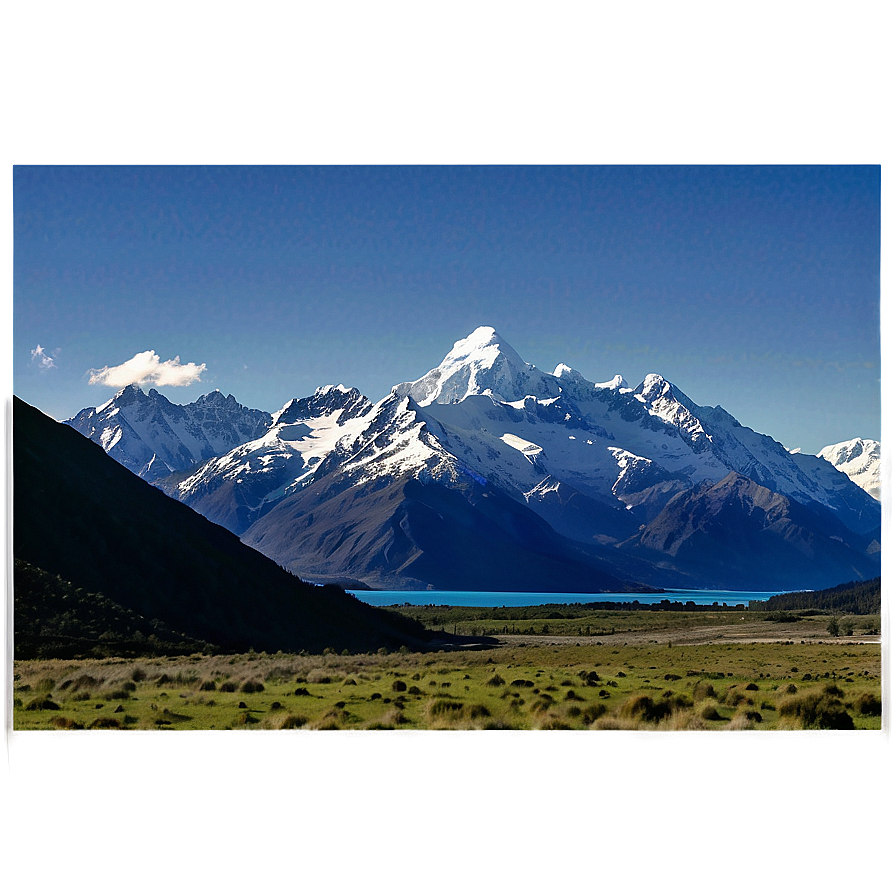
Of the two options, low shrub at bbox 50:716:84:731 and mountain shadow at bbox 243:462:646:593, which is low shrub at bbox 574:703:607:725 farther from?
mountain shadow at bbox 243:462:646:593

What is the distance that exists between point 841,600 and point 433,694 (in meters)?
47.0

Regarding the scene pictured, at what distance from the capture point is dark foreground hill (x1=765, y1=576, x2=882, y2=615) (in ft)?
168

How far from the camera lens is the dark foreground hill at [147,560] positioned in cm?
2236

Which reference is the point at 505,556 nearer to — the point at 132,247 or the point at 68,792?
the point at 132,247

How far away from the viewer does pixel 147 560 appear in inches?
957

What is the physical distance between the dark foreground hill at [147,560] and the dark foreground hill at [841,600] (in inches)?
1231

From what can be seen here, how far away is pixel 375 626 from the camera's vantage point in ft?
104

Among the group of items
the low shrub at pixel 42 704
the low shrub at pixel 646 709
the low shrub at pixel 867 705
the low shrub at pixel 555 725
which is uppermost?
the low shrub at pixel 42 704

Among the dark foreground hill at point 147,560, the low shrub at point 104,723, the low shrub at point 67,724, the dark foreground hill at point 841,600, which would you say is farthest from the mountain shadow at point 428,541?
the low shrub at point 67,724

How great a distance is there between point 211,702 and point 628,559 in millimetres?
172908

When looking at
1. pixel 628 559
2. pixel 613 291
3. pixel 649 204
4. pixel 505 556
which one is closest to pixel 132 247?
pixel 649 204

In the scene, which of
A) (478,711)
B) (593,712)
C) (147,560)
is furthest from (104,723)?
(147,560)

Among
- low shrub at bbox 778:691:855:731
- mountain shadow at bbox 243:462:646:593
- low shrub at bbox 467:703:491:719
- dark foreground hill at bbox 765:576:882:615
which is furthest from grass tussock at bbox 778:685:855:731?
mountain shadow at bbox 243:462:646:593

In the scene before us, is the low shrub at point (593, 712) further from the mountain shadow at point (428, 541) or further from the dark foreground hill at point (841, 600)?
the mountain shadow at point (428, 541)
